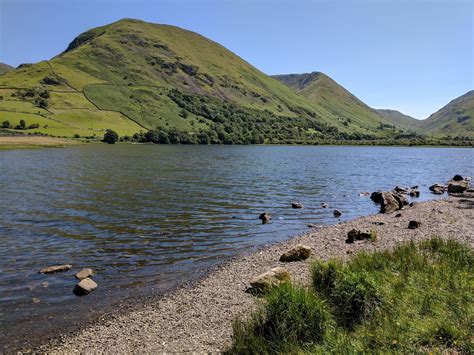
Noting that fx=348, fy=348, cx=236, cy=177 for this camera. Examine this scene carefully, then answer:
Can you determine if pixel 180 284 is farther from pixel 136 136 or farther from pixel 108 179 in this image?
pixel 136 136

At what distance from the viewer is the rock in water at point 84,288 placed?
15.9m

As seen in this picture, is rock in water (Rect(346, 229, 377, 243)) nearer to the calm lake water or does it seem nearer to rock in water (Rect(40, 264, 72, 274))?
the calm lake water

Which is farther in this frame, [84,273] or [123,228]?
[123,228]

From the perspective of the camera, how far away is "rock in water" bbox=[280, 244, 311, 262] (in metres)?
19.3

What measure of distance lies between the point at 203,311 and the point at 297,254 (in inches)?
291

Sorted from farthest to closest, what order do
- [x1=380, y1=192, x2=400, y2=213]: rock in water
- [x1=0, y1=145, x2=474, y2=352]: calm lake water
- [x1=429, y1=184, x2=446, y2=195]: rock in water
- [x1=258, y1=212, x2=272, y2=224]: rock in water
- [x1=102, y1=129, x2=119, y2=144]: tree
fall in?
[x1=102, y1=129, x2=119, y2=144]: tree → [x1=429, y1=184, x2=446, y2=195]: rock in water → [x1=380, y1=192, x2=400, y2=213]: rock in water → [x1=258, y1=212, x2=272, y2=224]: rock in water → [x1=0, y1=145, x2=474, y2=352]: calm lake water

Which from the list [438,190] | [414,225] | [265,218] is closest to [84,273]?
[265,218]

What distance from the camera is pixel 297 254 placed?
19.5 m

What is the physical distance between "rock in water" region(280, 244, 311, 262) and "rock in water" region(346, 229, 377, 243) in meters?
4.61

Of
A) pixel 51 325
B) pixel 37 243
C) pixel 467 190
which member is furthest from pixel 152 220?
pixel 467 190

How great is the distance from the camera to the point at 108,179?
176 feet

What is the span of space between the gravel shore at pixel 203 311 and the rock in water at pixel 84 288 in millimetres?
3010

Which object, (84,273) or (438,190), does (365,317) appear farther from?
(438,190)

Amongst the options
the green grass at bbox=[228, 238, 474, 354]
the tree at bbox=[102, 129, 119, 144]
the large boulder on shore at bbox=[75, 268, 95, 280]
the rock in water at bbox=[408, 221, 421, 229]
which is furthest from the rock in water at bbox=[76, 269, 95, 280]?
the tree at bbox=[102, 129, 119, 144]
